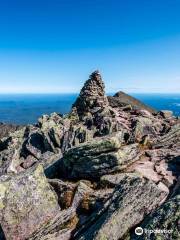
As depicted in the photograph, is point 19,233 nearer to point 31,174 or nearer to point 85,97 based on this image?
point 31,174

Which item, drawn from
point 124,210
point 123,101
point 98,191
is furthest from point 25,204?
point 123,101

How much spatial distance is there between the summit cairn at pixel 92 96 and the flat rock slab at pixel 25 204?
31.1 metres

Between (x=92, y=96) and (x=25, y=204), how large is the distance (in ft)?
117

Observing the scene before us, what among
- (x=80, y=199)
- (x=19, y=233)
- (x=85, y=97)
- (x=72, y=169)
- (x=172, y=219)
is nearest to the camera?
(x=172, y=219)

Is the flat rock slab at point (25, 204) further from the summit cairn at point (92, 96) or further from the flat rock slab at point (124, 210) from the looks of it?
the summit cairn at point (92, 96)

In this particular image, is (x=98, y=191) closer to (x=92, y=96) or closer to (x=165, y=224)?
(x=165, y=224)

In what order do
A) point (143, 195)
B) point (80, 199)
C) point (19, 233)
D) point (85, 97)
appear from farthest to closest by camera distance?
point (85, 97) < point (80, 199) < point (19, 233) < point (143, 195)

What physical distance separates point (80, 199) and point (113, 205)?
15.4 ft

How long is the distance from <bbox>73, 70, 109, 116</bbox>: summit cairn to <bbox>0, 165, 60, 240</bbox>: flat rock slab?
102 ft

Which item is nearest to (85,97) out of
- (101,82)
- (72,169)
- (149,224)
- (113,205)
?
(101,82)

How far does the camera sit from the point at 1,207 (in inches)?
921

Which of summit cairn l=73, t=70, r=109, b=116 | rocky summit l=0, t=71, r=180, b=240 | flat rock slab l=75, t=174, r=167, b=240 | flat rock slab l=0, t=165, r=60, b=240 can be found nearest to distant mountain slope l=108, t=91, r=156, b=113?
summit cairn l=73, t=70, r=109, b=116

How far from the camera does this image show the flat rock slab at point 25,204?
A: 23234mm

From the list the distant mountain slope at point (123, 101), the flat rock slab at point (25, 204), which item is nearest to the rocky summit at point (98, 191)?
the flat rock slab at point (25, 204)
